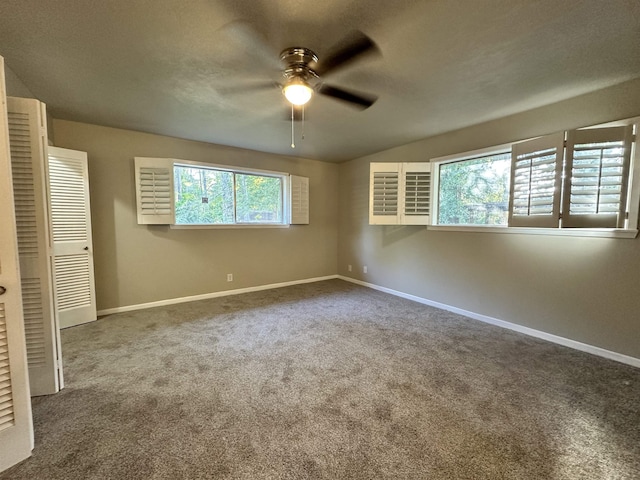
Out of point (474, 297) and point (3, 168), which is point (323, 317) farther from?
point (3, 168)

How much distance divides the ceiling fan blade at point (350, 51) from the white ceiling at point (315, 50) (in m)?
0.07

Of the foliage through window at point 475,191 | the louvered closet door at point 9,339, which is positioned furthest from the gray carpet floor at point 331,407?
the foliage through window at point 475,191

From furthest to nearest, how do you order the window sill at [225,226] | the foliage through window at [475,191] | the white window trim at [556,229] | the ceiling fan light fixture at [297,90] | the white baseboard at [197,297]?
the window sill at [225,226] < the white baseboard at [197,297] < the foliage through window at [475,191] < the white window trim at [556,229] < the ceiling fan light fixture at [297,90]

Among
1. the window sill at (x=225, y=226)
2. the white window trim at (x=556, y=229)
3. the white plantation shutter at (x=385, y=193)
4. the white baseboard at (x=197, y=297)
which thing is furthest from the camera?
the white plantation shutter at (x=385, y=193)

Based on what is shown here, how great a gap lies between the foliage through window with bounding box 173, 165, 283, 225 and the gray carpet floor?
183 cm

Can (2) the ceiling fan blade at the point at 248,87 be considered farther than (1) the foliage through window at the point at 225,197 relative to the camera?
No

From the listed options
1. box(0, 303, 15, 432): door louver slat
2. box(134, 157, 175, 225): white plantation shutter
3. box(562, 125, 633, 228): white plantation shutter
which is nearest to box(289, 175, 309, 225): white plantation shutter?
box(134, 157, 175, 225): white plantation shutter

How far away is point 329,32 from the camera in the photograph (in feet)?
5.55

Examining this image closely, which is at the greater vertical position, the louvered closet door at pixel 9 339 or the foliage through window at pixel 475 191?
the foliage through window at pixel 475 191

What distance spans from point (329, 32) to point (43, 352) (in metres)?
2.97

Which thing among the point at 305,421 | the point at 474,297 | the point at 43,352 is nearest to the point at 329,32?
the point at 305,421

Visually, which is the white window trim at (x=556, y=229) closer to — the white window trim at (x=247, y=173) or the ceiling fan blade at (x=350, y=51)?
the ceiling fan blade at (x=350, y=51)

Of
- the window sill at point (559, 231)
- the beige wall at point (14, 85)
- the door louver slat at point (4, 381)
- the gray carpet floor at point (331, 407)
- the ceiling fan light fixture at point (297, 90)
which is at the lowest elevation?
Result: the gray carpet floor at point (331, 407)

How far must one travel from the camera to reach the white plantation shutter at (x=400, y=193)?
393 cm
